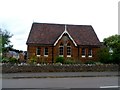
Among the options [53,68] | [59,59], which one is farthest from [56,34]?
[53,68]

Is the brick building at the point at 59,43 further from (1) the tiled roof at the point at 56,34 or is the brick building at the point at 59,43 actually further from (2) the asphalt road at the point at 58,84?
(2) the asphalt road at the point at 58,84

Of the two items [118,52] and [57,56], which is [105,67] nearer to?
[118,52]

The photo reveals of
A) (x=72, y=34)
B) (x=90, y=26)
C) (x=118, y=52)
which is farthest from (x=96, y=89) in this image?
(x=90, y=26)

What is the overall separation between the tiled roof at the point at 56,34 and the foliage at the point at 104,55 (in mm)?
3739

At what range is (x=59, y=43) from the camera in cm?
4850

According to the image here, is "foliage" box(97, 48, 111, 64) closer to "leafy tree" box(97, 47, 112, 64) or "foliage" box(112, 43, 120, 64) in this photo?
"leafy tree" box(97, 47, 112, 64)

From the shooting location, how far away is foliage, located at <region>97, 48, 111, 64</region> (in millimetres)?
44200

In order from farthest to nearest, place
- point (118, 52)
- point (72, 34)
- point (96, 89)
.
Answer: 1. point (72, 34)
2. point (118, 52)
3. point (96, 89)

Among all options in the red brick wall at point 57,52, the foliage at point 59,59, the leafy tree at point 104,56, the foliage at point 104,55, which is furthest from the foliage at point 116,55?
the foliage at point 59,59

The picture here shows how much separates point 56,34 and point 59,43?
2.47 metres

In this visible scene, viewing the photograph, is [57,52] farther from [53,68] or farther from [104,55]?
[53,68]

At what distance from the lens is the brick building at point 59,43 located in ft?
158

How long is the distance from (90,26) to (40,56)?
11789 mm

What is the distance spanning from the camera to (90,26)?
53.8 meters
